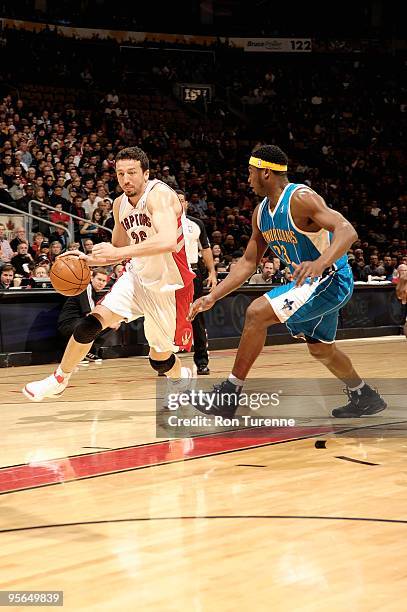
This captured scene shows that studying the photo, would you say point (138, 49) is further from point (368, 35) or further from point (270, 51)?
point (368, 35)

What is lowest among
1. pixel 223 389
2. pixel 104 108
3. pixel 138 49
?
pixel 223 389

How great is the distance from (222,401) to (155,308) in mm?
914

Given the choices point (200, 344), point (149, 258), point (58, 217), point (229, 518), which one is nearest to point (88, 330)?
point (149, 258)

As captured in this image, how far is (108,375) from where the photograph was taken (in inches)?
385

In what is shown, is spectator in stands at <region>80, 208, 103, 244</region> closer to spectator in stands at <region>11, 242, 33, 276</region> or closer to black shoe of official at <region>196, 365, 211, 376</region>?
spectator in stands at <region>11, 242, 33, 276</region>

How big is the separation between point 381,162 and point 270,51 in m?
5.03

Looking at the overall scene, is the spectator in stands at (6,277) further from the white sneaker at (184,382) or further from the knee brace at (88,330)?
the knee brace at (88,330)

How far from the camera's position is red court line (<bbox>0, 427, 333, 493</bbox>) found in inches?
184

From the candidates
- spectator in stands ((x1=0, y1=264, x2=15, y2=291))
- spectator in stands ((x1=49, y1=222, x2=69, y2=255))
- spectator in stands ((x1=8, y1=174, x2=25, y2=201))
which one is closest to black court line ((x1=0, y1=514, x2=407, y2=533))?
spectator in stands ((x1=0, y1=264, x2=15, y2=291))

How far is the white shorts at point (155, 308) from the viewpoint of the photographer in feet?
21.6

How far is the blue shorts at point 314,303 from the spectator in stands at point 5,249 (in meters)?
7.46

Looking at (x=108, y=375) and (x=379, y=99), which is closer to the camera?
(x=108, y=375)

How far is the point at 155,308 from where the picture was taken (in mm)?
6645

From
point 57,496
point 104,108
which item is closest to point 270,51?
point 104,108
